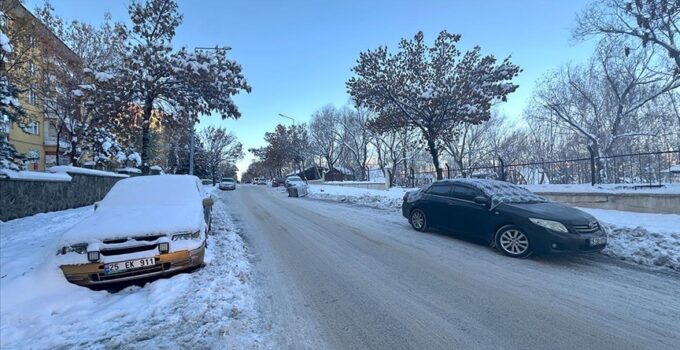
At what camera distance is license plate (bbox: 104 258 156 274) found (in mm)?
4773

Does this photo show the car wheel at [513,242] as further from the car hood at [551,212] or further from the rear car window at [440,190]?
the rear car window at [440,190]

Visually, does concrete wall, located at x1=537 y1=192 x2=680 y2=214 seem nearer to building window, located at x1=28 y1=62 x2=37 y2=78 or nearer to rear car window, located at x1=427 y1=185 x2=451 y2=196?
rear car window, located at x1=427 y1=185 x2=451 y2=196

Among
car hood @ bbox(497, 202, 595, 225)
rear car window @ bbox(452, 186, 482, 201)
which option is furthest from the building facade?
car hood @ bbox(497, 202, 595, 225)

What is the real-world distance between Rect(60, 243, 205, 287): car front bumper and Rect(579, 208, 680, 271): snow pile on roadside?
25.2 ft

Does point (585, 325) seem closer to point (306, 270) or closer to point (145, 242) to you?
point (306, 270)

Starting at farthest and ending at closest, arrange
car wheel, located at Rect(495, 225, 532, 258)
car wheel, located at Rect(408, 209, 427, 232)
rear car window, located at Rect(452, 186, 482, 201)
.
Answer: car wheel, located at Rect(408, 209, 427, 232) < rear car window, located at Rect(452, 186, 482, 201) < car wheel, located at Rect(495, 225, 532, 258)

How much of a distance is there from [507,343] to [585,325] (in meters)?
1.09

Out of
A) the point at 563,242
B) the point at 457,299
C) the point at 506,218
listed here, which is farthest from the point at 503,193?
the point at 457,299

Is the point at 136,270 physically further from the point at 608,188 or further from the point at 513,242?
the point at 608,188

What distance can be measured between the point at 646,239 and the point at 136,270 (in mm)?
9367

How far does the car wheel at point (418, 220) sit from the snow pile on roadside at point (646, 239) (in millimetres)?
3926

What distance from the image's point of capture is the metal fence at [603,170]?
1125cm

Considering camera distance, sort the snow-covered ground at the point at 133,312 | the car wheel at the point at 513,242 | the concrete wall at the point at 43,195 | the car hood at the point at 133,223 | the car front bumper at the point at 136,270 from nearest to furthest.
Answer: the snow-covered ground at the point at 133,312, the car front bumper at the point at 136,270, the car hood at the point at 133,223, the car wheel at the point at 513,242, the concrete wall at the point at 43,195

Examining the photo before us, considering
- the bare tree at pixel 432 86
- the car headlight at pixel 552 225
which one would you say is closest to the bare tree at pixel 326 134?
the bare tree at pixel 432 86
